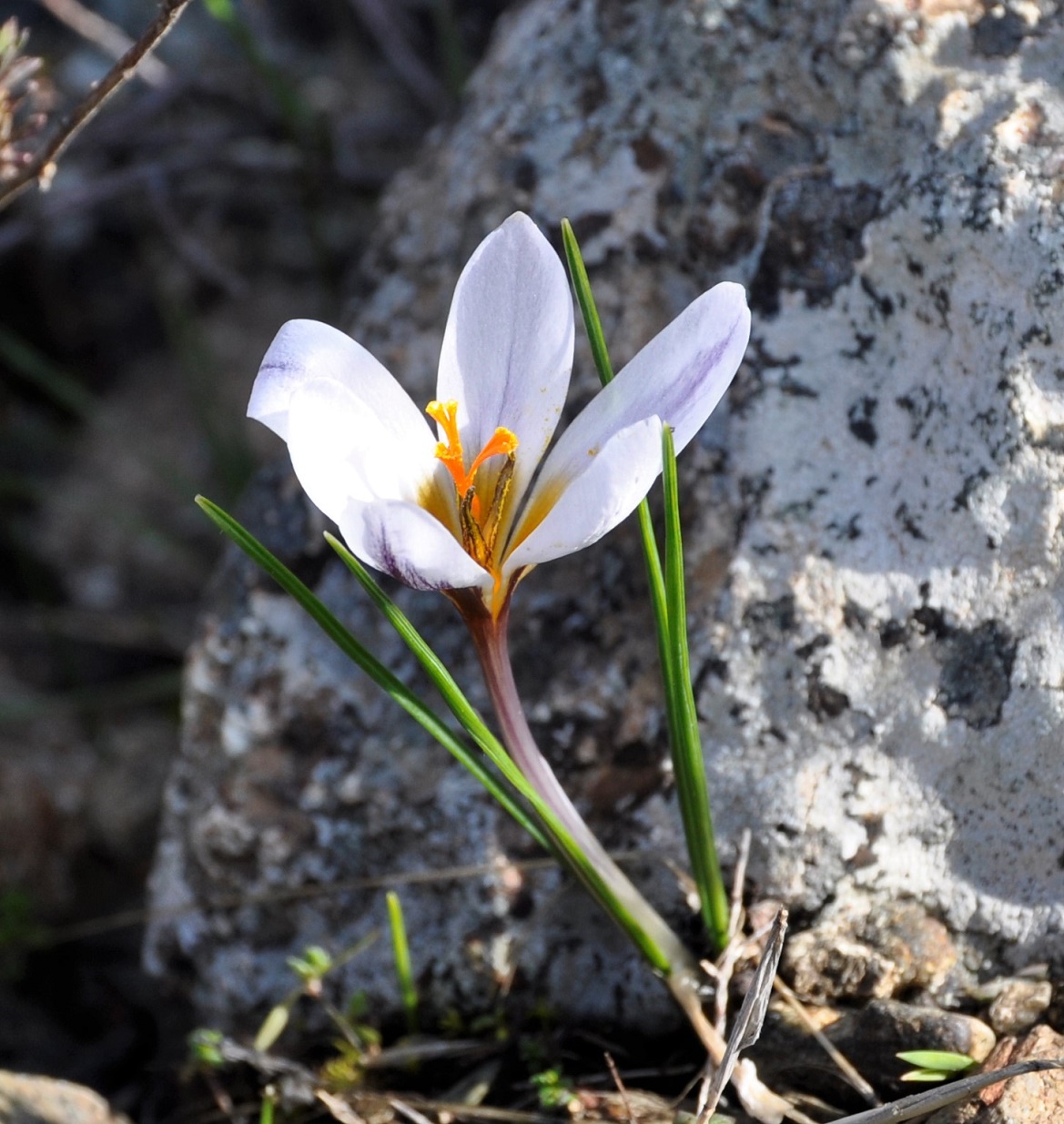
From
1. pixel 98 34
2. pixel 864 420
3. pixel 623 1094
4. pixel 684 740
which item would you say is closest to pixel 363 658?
pixel 684 740

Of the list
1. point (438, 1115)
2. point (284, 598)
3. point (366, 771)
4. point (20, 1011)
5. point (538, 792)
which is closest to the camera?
point (538, 792)

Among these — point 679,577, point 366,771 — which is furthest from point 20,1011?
point 679,577

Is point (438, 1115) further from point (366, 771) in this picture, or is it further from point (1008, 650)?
point (1008, 650)

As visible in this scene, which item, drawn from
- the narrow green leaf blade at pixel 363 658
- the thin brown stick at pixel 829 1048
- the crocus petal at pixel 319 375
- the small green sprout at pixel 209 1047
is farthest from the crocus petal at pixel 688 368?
the small green sprout at pixel 209 1047

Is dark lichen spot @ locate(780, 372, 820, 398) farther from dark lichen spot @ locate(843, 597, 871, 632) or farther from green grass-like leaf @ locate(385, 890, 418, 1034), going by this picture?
green grass-like leaf @ locate(385, 890, 418, 1034)

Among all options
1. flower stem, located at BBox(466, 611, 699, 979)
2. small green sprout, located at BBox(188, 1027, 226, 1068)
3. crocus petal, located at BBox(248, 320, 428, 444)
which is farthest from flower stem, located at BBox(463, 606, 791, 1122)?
small green sprout, located at BBox(188, 1027, 226, 1068)

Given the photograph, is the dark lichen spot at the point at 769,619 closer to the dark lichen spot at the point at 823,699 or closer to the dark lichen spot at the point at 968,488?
the dark lichen spot at the point at 823,699
